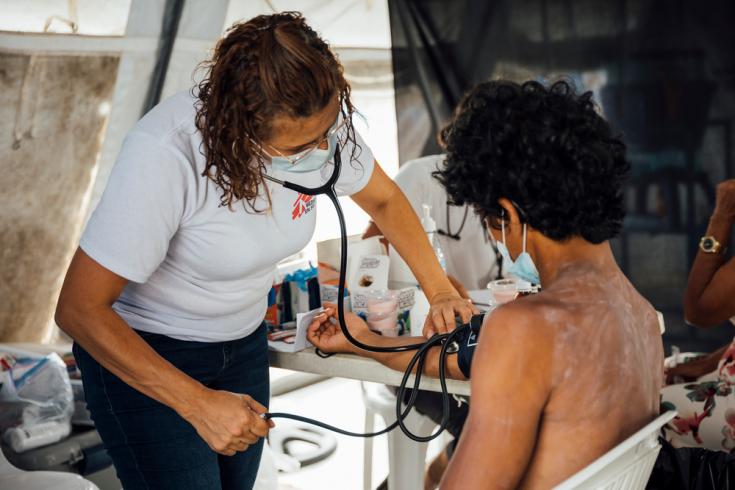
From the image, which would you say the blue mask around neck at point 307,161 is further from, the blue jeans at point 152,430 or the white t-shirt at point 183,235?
the blue jeans at point 152,430

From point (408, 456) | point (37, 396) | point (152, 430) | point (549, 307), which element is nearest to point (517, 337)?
point (549, 307)

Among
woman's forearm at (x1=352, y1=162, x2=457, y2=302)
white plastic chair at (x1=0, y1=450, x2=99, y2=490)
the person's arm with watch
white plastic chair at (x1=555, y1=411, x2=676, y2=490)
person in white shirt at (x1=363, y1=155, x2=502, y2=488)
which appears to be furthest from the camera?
Answer: person in white shirt at (x1=363, y1=155, x2=502, y2=488)

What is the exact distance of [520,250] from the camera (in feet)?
4.08

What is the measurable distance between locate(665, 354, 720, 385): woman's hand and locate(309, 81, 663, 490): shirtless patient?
1210 millimetres

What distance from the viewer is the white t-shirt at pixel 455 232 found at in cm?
273

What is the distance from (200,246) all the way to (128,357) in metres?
0.22

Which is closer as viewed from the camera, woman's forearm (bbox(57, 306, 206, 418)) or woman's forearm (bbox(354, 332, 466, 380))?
woman's forearm (bbox(57, 306, 206, 418))

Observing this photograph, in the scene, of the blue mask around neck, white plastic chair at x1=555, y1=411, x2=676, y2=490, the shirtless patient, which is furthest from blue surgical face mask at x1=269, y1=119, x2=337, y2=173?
white plastic chair at x1=555, y1=411, x2=676, y2=490

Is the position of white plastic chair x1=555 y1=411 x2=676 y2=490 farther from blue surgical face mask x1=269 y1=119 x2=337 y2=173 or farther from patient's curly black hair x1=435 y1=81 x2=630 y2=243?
blue surgical face mask x1=269 y1=119 x2=337 y2=173

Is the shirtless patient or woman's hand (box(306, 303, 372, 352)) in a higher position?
the shirtless patient

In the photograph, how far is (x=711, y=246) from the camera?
7.32ft

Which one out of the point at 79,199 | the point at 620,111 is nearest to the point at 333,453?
the point at 79,199

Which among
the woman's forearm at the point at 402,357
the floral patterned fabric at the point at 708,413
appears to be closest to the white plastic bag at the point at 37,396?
the woman's forearm at the point at 402,357

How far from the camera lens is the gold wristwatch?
223 cm
